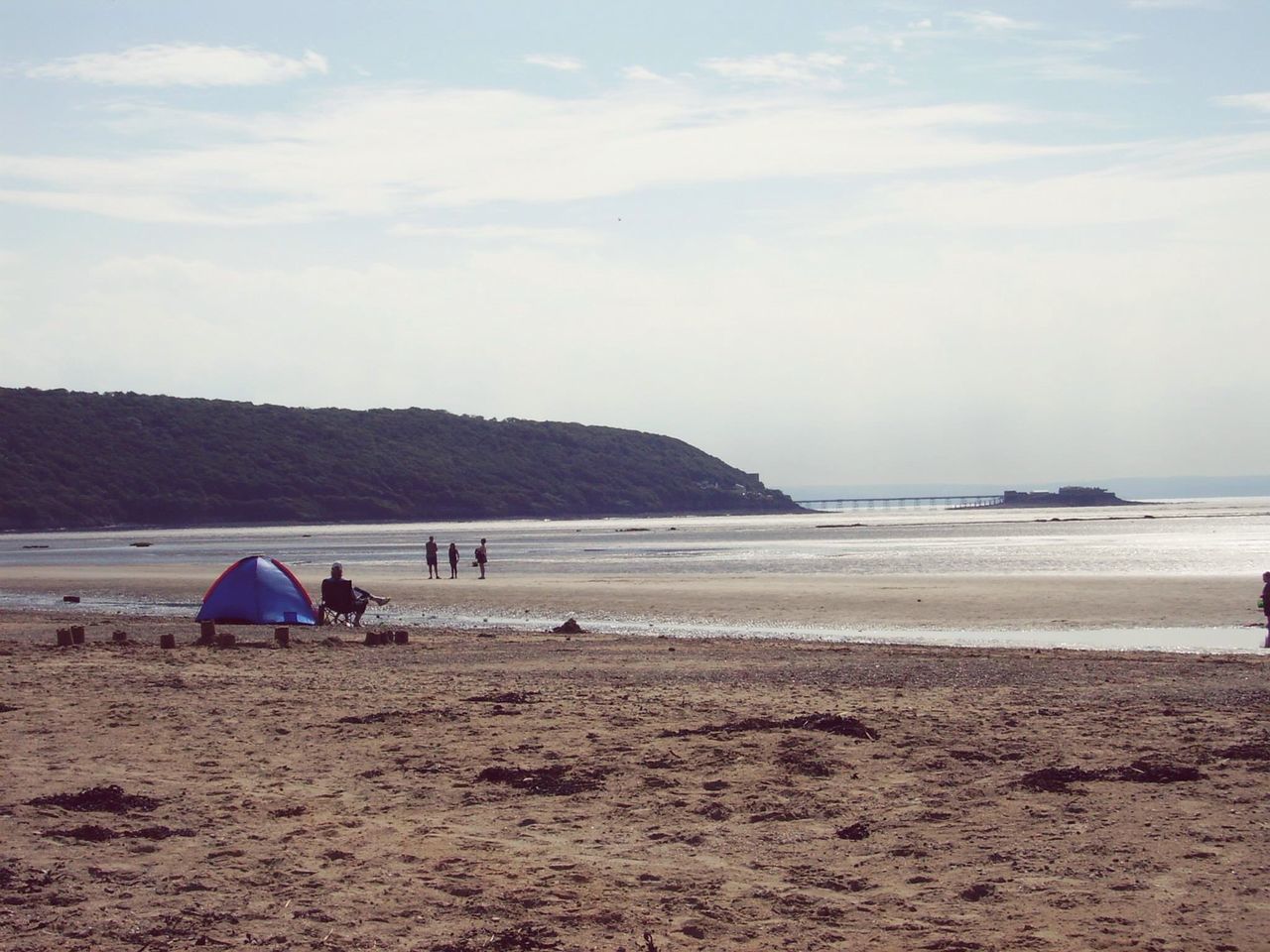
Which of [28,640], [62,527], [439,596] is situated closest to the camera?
[28,640]

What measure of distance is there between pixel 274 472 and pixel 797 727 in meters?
148

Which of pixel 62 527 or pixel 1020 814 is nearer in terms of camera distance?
pixel 1020 814

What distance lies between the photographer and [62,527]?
126000 millimetres

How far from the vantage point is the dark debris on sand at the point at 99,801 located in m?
7.87

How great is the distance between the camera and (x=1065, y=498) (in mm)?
186250

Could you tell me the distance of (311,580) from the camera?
139 feet

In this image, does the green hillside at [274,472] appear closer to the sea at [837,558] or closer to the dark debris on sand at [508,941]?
the sea at [837,558]

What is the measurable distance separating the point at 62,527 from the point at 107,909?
429 ft

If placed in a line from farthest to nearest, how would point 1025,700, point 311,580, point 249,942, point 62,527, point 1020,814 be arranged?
point 62,527 → point 311,580 → point 1025,700 → point 1020,814 → point 249,942

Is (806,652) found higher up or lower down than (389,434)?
lower down

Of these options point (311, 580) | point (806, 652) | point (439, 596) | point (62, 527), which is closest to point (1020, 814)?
point (806, 652)

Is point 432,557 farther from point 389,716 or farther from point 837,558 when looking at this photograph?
point 389,716

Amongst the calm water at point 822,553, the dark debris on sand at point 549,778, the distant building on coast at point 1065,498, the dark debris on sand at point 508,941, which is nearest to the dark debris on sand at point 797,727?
the dark debris on sand at point 549,778

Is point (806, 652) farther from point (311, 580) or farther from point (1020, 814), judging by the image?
point (311, 580)
